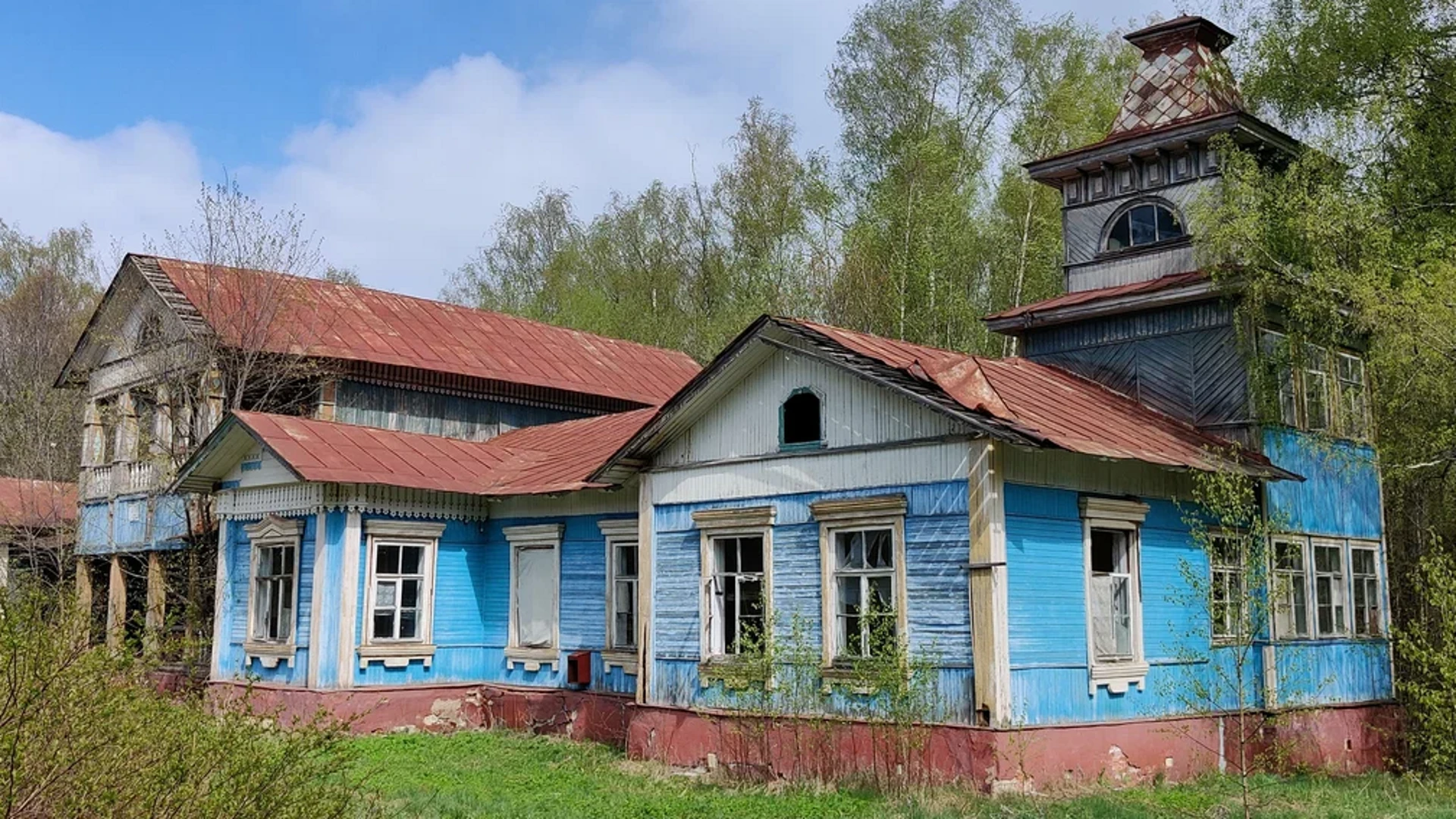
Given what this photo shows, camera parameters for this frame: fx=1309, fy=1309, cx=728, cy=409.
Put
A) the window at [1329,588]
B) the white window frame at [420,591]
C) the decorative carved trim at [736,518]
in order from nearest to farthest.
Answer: the decorative carved trim at [736,518], the window at [1329,588], the white window frame at [420,591]

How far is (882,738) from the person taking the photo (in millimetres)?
11609

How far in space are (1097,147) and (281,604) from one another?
1199cm

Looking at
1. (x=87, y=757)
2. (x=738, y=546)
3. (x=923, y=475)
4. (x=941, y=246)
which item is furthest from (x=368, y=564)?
(x=941, y=246)

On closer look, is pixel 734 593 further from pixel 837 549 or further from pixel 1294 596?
pixel 1294 596

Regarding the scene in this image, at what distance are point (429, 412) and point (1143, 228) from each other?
1102 cm

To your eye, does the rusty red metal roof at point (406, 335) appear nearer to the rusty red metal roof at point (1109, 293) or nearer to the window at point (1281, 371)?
the rusty red metal roof at point (1109, 293)

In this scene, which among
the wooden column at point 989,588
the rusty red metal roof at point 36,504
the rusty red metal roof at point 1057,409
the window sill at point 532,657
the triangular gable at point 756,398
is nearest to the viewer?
A: the wooden column at point 989,588

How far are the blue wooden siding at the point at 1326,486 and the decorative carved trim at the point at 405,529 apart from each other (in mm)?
10094

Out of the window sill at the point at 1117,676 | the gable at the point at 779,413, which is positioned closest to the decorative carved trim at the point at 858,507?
the gable at the point at 779,413

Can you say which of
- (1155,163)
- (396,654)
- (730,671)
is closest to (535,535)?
(396,654)

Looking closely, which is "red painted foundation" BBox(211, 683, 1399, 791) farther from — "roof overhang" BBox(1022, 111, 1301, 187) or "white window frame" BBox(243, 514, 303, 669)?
"roof overhang" BBox(1022, 111, 1301, 187)

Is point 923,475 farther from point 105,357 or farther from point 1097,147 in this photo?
point 105,357

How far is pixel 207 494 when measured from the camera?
61.3 feet

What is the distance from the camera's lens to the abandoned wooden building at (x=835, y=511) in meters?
11.8
